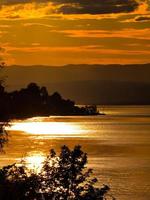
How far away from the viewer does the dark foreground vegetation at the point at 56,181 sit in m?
21.3

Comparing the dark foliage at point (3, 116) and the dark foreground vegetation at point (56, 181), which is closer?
the dark foreground vegetation at point (56, 181)

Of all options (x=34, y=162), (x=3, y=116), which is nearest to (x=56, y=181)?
(x=3, y=116)

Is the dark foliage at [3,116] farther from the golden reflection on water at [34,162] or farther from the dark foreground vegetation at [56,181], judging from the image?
the dark foreground vegetation at [56,181]

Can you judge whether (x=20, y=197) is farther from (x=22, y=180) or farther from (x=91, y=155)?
(x=91, y=155)

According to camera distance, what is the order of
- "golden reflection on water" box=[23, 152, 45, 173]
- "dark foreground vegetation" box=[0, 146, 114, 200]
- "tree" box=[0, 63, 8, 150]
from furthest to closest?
"tree" box=[0, 63, 8, 150], "golden reflection on water" box=[23, 152, 45, 173], "dark foreground vegetation" box=[0, 146, 114, 200]

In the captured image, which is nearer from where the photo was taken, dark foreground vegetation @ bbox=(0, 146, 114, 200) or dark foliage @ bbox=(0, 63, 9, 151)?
dark foreground vegetation @ bbox=(0, 146, 114, 200)

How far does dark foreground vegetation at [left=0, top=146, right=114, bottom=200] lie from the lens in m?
21.3

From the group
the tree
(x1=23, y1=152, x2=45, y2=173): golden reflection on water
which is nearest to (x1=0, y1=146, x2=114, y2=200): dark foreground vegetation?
(x1=23, y1=152, x2=45, y2=173): golden reflection on water

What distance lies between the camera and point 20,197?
20.6m

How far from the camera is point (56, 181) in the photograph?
71.7 feet

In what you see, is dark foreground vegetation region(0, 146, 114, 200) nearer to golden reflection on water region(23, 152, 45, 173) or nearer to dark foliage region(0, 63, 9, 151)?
golden reflection on water region(23, 152, 45, 173)

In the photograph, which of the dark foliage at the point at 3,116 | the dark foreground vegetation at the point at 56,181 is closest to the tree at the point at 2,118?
the dark foliage at the point at 3,116

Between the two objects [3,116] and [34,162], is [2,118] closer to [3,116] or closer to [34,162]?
[3,116]

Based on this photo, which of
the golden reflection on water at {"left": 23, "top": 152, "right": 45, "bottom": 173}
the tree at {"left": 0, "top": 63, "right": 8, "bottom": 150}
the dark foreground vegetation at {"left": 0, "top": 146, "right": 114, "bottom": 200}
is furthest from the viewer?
the tree at {"left": 0, "top": 63, "right": 8, "bottom": 150}
